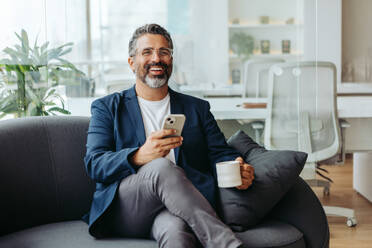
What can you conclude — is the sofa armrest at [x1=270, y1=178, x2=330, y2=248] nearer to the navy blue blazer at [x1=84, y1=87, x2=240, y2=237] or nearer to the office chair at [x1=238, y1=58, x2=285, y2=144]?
the navy blue blazer at [x1=84, y1=87, x2=240, y2=237]

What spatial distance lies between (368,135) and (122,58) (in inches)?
67.3

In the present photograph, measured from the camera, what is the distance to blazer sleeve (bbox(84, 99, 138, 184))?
1882 millimetres

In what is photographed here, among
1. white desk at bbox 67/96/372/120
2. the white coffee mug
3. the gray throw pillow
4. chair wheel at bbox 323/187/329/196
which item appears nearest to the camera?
the white coffee mug

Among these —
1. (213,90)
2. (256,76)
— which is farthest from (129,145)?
(256,76)

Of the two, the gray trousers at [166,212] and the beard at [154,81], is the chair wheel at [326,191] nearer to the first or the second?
the beard at [154,81]

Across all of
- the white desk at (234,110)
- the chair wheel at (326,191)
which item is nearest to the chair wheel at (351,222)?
the chair wheel at (326,191)

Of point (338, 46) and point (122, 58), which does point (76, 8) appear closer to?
point (122, 58)

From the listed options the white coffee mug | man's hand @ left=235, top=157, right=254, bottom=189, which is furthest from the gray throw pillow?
the white coffee mug

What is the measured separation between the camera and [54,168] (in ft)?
7.00

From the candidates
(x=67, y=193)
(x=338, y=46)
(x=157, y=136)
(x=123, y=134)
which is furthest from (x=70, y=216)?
(x=338, y=46)

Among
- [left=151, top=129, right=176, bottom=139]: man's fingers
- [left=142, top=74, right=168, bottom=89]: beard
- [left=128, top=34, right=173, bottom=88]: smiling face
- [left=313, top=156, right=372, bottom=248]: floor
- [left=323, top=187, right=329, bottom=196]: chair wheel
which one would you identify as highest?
[left=128, top=34, right=173, bottom=88]: smiling face

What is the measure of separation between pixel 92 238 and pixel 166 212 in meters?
0.30

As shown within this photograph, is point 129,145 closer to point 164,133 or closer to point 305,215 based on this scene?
point 164,133

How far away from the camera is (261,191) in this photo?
202 cm
